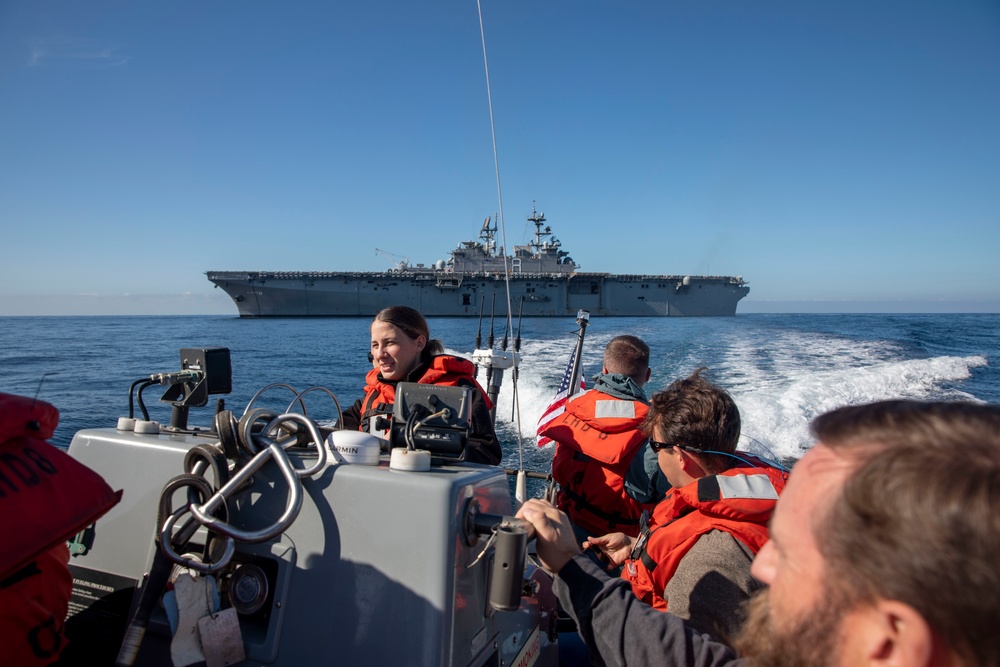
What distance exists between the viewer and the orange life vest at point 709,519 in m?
1.61

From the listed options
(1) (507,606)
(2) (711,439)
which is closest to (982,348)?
(2) (711,439)

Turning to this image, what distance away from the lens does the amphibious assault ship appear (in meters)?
47.5

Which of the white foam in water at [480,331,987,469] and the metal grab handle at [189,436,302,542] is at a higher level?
the metal grab handle at [189,436,302,542]

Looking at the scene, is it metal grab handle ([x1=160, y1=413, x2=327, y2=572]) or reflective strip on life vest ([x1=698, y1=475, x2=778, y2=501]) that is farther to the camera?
reflective strip on life vest ([x1=698, y1=475, x2=778, y2=501])

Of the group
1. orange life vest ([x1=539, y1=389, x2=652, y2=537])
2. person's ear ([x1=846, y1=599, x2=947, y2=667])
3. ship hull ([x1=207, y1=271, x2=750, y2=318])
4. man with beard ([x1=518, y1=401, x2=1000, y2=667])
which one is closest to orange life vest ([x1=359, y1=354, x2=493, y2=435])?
orange life vest ([x1=539, y1=389, x2=652, y2=537])

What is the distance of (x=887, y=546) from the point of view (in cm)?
61

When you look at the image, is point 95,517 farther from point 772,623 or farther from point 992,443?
point 992,443

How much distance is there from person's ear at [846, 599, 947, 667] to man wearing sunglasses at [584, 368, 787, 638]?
26.7 inches

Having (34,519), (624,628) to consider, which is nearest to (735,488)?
(624,628)

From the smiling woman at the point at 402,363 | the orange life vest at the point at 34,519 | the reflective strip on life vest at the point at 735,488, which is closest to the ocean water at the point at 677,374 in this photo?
the smiling woman at the point at 402,363

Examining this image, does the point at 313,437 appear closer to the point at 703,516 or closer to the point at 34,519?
the point at 34,519

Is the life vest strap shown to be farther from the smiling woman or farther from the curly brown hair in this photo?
the curly brown hair

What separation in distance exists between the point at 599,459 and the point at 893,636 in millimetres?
2362

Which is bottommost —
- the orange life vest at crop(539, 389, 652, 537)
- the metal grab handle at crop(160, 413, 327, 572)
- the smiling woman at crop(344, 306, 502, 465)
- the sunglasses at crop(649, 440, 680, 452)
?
the orange life vest at crop(539, 389, 652, 537)
